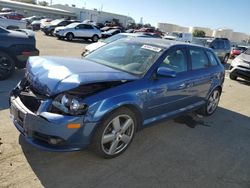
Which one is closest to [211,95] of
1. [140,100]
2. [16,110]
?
[140,100]

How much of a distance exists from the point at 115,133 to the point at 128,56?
144 centimetres

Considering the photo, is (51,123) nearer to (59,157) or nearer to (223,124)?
(59,157)

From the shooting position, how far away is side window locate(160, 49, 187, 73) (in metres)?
4.47

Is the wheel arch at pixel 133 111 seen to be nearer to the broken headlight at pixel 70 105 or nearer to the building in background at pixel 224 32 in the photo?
the broken headlight at pixel 70 105

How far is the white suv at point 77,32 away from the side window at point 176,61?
68.8 feet

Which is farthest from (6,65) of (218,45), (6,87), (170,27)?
(170,27)

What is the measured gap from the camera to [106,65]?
4395mm

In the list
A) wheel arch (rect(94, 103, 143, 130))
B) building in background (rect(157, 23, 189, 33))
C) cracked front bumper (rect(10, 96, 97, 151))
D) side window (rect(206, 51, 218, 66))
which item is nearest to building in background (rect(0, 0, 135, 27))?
building in background (rect(157, 23, 189, 33))

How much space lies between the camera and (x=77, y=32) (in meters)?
25.3

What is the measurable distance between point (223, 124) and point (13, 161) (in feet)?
14.3

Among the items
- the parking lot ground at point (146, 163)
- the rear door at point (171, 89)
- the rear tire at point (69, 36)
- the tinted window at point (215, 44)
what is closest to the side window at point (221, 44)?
the tinted window at point (215, 44)

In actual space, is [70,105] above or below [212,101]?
above

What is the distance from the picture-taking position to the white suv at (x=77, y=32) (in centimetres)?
2444

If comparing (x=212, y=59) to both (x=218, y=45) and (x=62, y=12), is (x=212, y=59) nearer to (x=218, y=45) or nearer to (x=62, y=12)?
(x=218, y=45)
